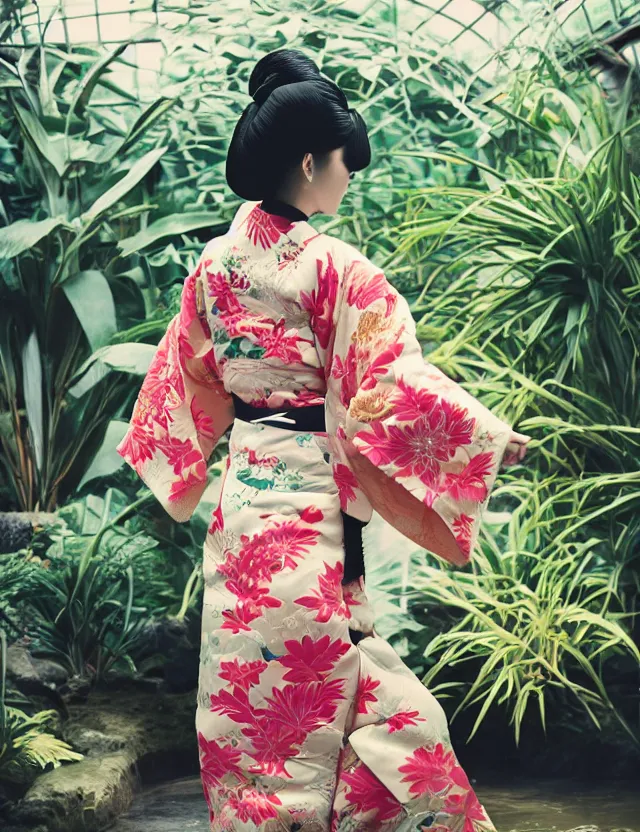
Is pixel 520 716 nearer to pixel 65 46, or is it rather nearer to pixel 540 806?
pixel 540 806

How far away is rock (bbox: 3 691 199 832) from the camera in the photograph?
2.43 metres

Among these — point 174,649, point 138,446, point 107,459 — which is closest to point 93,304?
point 107,459

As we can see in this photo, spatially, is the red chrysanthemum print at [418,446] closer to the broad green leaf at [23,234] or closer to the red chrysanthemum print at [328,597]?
the red chrysanthemum print at [328,597]

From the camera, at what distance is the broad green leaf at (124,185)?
2.94m

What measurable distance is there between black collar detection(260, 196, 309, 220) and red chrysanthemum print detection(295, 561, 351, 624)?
0.50 meters

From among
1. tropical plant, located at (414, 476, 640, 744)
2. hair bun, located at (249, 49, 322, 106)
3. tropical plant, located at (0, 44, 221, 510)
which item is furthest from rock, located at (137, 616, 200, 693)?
hair bun, located at (249, 49, 322, 106)

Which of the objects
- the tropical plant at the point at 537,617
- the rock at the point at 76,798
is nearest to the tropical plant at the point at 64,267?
the rock at the point at 76,798

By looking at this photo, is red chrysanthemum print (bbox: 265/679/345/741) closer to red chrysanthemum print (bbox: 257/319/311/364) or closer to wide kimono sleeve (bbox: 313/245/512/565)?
wide kimono sleeve (bbox: 313/245/512/565)

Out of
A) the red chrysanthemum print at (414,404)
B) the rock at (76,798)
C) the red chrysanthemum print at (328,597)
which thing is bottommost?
the rock at (76,798)

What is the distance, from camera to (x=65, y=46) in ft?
9.83

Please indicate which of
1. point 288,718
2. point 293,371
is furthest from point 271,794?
point 293,371

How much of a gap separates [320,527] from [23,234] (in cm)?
161

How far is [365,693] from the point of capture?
5.34 ft

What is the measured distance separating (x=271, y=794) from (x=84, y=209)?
70.3 inches
